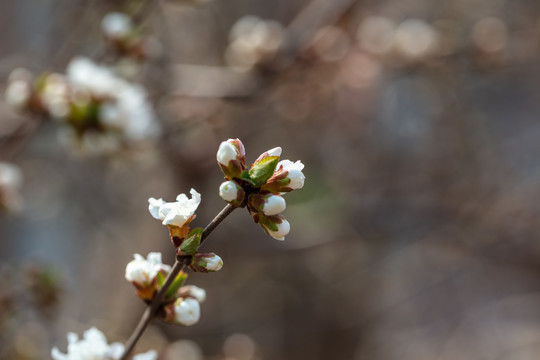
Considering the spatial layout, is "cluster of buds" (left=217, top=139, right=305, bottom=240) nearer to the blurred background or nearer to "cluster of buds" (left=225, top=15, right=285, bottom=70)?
the blurred background

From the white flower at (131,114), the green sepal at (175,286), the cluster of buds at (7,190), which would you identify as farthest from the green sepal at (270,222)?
the cluster of buds at (7,190)

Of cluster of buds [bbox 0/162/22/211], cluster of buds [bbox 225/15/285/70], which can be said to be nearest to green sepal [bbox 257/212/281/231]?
cluster of buds [bbox 0/162/22/211]

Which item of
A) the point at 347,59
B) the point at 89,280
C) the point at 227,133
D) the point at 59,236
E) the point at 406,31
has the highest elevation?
the point at 406,31

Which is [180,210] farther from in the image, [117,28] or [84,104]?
[117,28]

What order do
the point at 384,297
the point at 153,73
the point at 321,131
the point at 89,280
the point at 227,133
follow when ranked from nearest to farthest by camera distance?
the point at 153,73 → the point at 227,133 → the point at 321,131 → the point at 89,280 → the point at 384,297

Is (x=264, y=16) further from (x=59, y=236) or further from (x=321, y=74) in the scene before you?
(x=59, y=236)

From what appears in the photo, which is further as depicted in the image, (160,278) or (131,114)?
(131,114)

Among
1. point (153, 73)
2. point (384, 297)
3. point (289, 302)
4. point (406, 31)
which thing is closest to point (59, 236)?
point (289, 302)

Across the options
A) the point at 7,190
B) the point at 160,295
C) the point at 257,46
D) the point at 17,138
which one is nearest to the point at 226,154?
the point at 160,295
